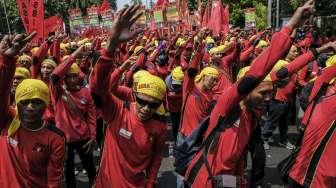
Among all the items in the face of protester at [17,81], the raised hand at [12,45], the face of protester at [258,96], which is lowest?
the face of protester at [17,81]

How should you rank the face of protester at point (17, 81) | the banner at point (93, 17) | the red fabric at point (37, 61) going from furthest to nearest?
the banner at point (93, 17), the red fabric at point (37, 61), the face of protester at point (17, 81)

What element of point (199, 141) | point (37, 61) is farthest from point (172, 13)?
point (199, 141)

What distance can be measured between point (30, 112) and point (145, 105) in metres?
0.90

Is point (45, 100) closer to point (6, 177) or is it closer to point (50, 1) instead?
point (6, 177)

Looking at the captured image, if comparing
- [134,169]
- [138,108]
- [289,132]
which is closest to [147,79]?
[138,108]

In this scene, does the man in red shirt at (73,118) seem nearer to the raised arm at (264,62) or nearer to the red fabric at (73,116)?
the red fabric at (73,116)

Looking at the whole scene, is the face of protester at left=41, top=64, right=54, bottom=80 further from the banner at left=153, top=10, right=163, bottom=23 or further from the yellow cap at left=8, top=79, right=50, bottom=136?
the banner at left=153, top=10, right=163, bottom=23

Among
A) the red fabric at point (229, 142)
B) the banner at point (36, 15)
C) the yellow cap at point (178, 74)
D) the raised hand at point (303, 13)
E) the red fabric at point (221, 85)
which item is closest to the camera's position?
the raised hand at point (303, 13)

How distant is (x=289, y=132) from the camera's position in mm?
11133

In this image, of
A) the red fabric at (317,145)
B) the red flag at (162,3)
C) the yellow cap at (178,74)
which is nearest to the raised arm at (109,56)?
the red fabric at (317,145)

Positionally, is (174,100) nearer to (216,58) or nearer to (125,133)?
(216,58)

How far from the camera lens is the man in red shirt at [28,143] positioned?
3762 millimetres

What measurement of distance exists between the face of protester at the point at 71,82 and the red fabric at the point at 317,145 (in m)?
3.18

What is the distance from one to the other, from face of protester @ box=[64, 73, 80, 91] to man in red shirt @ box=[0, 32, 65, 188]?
94.0 inches
